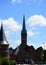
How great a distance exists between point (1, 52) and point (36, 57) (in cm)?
4195

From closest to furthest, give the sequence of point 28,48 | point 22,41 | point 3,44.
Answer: point 3,44 → point 28,48 → point 22,41

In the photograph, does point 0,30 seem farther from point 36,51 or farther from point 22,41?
point 22,41

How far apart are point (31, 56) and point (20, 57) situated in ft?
21.3

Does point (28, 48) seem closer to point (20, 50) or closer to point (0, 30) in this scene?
point (20, 50)

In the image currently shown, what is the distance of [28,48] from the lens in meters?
146

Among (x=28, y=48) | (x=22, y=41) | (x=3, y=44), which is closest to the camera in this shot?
(x=3, y=44)

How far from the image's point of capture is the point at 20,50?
468ft

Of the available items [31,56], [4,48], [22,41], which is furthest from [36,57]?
[4,48]

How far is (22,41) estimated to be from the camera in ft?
521

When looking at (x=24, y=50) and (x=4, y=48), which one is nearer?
(x=4, y=48)

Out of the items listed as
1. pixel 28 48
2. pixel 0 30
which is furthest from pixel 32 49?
pixel 0 30

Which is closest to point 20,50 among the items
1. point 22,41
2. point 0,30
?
point 22,41

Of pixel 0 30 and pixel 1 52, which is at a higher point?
pixel 0 30

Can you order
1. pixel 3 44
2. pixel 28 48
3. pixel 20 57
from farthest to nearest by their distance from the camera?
pixel 28 48
pixel 20 57
pixel 3 44
